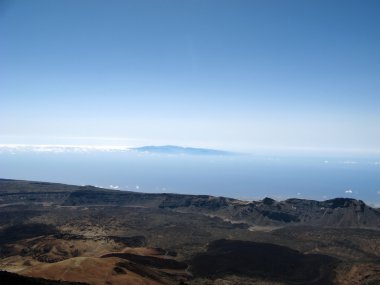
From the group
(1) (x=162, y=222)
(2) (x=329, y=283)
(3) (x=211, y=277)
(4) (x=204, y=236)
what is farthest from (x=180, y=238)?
(2) (x=329, y=283)

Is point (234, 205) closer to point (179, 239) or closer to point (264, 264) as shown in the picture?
point (179, 239)

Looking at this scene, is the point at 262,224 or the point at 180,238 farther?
the point at 262,224

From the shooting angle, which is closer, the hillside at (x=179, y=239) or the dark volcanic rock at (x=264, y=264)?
the hillside at (x=179, y=239)

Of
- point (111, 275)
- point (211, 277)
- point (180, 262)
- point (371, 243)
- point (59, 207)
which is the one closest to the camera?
point (111, 275)

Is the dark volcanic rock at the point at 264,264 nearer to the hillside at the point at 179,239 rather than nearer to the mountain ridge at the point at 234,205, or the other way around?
the hillside at the point at 179,239

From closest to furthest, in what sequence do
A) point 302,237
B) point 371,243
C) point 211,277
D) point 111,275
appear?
point 111,275 < point 211,277 < point 371,243 < point 302,237

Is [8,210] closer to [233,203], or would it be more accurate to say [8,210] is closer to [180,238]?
[180,238]

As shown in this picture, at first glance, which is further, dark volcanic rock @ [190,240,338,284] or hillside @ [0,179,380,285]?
dark volcanic rock @ [190,240,338,284]

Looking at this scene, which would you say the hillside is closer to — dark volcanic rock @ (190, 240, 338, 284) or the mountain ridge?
dark volcanic rock @ (190, 240, 338, 284)

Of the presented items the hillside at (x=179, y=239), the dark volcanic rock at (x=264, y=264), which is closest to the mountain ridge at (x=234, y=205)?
the hillside at (x=179, y=239)

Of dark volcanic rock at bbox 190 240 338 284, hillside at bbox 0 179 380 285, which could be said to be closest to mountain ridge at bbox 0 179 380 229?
hillside at bbox 0 179 380 285

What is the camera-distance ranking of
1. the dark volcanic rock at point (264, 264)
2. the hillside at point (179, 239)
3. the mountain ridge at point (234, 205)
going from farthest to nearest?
the mountain ridge at point (234, 205)
the dark volcanic rock at point (264, 264)
the hillside at point (179, 239)
